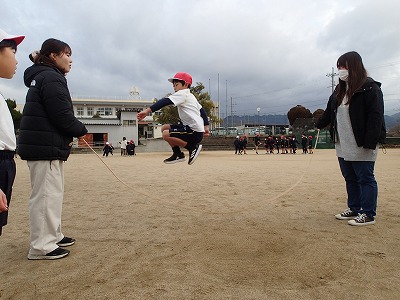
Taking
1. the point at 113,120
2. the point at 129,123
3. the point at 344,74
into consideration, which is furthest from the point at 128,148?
the point at 344,74

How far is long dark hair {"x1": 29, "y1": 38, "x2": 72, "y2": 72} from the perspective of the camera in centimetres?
337

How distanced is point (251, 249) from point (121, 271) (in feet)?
4.52

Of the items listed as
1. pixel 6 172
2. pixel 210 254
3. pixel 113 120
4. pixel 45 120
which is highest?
pixel 113 120

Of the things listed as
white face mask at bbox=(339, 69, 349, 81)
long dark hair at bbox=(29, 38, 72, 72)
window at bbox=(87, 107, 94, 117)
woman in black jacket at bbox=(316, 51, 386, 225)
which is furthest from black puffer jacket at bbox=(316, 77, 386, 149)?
window at bbox=(87, 107, 94, 117)

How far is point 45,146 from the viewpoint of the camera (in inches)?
124

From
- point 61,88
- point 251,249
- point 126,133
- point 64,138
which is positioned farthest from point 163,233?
point 126,133

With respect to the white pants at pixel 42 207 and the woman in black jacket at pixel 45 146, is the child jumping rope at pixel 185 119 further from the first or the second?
the white pants at pixel 42 207

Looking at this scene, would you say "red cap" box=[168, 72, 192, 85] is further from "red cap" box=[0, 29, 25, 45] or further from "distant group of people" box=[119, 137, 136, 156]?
Result: "distant group of people" box=[119, 137, 136, 156]

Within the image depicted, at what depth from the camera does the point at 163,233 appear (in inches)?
160

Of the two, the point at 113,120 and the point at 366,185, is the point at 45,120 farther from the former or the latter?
the point at 113,120

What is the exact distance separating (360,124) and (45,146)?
3.84m

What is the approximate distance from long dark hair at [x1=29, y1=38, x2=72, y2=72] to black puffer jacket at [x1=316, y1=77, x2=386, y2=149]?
3.66 metres

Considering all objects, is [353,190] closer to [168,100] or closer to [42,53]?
[168,100]

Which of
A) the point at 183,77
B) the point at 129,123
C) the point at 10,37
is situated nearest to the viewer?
the point at 10,37
